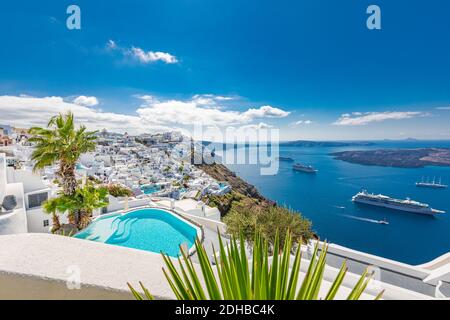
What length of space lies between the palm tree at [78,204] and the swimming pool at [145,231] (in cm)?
44

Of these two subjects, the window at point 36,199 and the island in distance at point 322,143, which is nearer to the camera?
the window at point 36,199

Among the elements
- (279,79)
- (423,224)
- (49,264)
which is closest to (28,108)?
(49,264)

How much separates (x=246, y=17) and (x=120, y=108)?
1559 cm

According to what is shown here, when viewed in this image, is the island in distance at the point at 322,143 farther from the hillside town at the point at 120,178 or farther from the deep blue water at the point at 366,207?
the hillside town at the point at 120,178

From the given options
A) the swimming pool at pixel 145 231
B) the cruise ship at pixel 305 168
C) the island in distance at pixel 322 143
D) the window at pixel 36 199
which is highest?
the island in distance at pixel 322 143

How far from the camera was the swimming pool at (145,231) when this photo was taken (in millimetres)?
7113

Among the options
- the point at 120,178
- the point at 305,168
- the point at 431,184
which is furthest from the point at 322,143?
the point at 120,178

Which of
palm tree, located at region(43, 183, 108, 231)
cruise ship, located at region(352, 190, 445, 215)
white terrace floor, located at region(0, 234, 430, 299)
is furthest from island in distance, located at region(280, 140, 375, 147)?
white terrace floor, located at region(0, 234, 430, 299)

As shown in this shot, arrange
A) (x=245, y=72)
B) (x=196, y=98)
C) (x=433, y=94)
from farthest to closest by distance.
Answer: (x=196, y=98)
(x=433, y=94)
(x=245, y=72)

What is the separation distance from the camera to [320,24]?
12328 mm

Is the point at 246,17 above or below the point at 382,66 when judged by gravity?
below

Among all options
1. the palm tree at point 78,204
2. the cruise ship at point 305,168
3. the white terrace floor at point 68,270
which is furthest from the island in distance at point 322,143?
the white terrace floor at point 68,270

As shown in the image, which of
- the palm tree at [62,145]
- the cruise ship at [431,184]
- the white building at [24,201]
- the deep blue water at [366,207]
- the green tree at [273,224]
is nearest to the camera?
the white building at [24,201]
